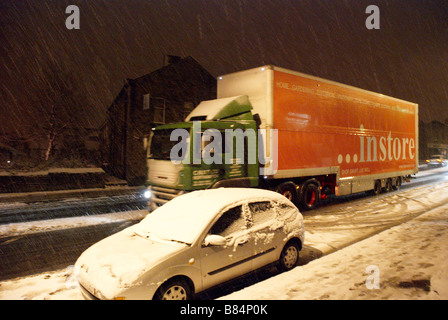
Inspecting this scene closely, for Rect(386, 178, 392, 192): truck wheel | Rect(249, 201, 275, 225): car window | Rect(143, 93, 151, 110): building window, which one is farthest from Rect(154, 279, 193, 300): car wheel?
Rect(143, 93, 151, 110): building window

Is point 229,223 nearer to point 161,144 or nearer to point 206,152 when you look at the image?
point 206,152

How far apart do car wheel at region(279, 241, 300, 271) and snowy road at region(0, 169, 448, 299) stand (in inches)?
10.0

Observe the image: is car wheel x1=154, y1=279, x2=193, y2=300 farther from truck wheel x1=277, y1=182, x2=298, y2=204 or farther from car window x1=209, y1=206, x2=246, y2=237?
truck wheel x1=277, y1=182, x2=298, y2=204

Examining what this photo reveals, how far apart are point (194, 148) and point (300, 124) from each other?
4.03 meters

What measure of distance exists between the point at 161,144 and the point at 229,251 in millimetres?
5699

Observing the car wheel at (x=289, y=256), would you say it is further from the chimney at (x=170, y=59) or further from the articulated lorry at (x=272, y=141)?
the chimney at (x=170, y=59)

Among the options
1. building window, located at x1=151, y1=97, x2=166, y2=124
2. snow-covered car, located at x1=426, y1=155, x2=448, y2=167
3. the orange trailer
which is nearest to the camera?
the orange trailer

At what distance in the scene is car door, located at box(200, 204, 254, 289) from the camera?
4328 millimetres

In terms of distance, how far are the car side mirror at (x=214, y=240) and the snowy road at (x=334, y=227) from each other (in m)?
1.11

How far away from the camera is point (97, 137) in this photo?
111 feet

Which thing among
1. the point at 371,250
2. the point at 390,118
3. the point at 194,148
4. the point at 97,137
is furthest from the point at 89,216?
the point at 97,137

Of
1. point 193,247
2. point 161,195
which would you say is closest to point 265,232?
point 193,247

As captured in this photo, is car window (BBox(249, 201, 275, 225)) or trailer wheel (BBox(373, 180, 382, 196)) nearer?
car window (BBox(249, 201, 275, 225))
